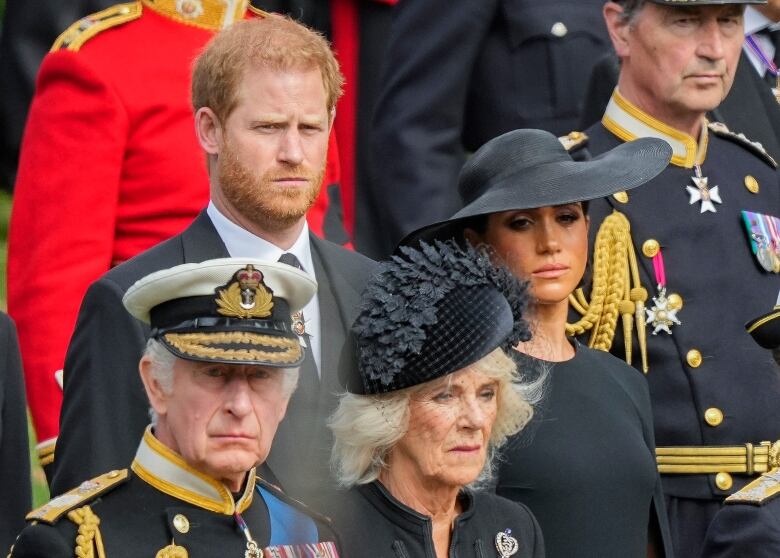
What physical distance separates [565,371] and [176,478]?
4.49 ft

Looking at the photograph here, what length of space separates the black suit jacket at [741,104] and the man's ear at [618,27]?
1.41 ft

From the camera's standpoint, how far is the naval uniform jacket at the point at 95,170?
5551 mm

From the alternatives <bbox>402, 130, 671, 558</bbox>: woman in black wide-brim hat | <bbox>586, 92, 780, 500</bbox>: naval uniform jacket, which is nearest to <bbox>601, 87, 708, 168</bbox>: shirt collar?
<bbox>586, 92, 780, 500</bbox>: naval uniform jacket

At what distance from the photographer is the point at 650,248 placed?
5.91 metres

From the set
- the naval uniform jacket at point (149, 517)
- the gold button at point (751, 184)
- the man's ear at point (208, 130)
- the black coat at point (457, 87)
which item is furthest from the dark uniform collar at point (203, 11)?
the naval uniform jacket at point (149, 517)

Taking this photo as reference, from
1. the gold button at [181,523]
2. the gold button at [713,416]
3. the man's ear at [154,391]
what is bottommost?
the gold button at [181,523]

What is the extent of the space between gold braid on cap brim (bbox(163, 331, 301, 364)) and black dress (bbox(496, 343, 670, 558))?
99cm

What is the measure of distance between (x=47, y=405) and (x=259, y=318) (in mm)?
1367

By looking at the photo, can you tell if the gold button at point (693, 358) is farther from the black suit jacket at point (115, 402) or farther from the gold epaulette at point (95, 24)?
the gold epaulette at point (95, 24)

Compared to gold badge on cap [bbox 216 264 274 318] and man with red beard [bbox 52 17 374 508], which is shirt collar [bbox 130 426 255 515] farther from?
man with red beard [bbox 52 17 374 508]

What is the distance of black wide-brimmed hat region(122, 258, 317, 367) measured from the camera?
4.20 meters

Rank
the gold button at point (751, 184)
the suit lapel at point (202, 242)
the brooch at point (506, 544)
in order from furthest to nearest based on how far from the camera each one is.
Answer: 1. the gold button at point (751, 184)
2. the suit lapel at point (202, 242)
3. the brooch at point (506, 544)

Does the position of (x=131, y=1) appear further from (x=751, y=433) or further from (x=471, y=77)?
(x=751, y=433)

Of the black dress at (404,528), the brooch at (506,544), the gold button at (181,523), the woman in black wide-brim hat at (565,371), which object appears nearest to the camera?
the gold button at (181,523)
